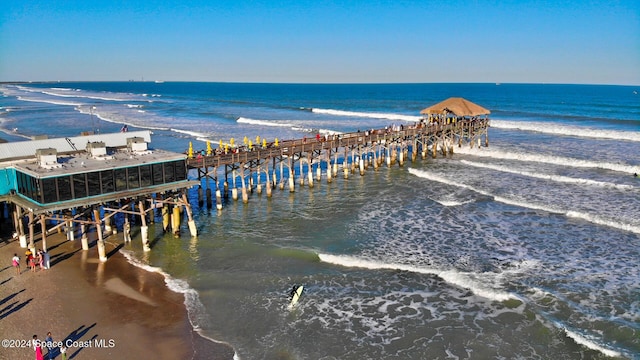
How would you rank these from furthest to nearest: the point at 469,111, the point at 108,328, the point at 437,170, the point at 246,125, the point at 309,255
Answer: the point at 246,125, the point at 469,111, the point at 437,170, the point at 309,255, the point at 108,328

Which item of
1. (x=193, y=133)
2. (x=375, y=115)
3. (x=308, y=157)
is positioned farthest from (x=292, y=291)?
(x=375, y=115)

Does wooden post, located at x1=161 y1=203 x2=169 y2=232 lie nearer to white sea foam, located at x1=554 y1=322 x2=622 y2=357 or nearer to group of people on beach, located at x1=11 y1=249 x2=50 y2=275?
group of people on beach, located at x1=11 y1=249 x2=50 y2=275

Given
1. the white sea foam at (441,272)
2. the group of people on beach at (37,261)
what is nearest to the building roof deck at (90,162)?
the group of people on beach at (37,261)

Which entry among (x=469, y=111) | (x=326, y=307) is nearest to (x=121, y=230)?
(x=326, y=307)

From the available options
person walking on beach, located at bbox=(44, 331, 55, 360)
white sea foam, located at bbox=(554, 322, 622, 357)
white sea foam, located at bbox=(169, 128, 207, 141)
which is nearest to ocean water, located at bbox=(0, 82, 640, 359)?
white sea foam, located at bbox=(554, 322, 622, 357)

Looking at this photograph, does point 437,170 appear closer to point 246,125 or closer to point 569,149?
point 569,149

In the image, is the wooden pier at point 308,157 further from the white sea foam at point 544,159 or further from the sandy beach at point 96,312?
the sandy beach at point 96,312
